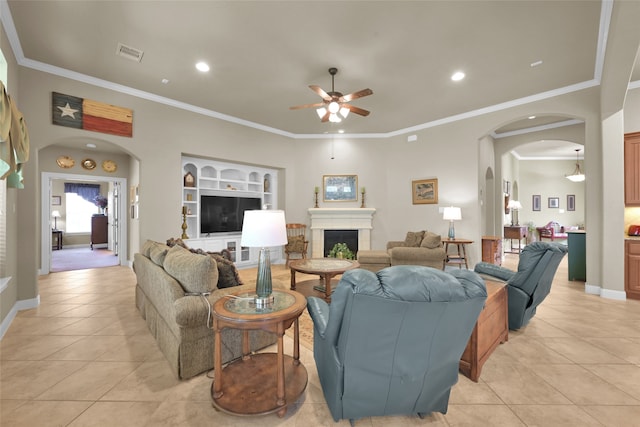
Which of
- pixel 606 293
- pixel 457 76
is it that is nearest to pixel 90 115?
pixel 457 76

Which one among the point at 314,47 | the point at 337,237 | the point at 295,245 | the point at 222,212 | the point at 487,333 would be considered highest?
the point at 314,47

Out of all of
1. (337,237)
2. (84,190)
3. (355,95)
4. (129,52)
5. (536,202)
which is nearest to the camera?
(129,52)

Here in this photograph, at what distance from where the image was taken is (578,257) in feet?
16.3

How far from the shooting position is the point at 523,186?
33.4 feet

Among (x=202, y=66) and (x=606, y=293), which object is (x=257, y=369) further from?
(x=606, y=293)

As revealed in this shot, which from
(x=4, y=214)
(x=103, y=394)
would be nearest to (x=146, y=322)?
(x=103, y=394)

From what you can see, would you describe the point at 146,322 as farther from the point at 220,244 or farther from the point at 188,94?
the point at 188,94

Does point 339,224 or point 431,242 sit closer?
point 431,242

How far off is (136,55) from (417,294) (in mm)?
4177

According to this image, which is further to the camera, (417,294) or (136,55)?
(136,55)

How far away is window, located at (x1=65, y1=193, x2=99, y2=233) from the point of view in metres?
9.50

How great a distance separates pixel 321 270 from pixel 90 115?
12.9 ft

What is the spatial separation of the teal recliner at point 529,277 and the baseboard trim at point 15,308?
196 inches

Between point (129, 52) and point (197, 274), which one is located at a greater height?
point (129, 52)
